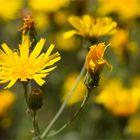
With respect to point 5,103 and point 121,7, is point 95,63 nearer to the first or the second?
point 5,103

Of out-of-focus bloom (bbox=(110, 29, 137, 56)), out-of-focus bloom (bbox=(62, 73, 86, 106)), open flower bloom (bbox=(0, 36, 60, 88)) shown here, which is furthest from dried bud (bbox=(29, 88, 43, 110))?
out-of-focus bloom (bbox=(62, 73, 86, 106))

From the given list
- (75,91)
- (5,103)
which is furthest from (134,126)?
(5,103)

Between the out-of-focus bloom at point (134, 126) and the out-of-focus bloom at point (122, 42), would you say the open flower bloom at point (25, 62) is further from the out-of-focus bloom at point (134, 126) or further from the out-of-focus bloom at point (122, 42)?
the out-of-focus bloom at point (122, 42)

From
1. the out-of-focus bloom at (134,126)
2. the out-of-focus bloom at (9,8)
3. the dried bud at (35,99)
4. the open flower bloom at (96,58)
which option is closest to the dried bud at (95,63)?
the open flower bloom at (96,58)

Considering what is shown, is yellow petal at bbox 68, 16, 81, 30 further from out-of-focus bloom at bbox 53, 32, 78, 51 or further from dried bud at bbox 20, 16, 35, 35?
out-of-focus bloom at bbox 53, 32, 78, 51

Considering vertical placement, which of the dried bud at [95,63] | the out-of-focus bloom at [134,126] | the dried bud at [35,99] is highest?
the dried bud at [95,63]

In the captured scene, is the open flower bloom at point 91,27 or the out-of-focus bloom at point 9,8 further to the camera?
the out-of-focus bloom at point 9,8
